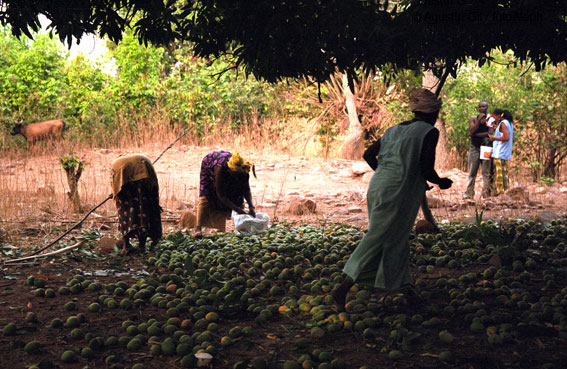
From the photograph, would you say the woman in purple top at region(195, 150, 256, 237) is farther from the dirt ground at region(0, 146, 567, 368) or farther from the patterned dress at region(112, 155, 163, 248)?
the dirt ground at region(0, 146, 567, 368)

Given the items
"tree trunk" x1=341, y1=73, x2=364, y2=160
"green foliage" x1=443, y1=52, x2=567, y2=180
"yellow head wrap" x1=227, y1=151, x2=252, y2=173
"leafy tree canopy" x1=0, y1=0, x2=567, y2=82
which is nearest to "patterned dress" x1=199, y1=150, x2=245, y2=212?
"yellow head wrap" x1=227, y1=151, x2=252, y2=173

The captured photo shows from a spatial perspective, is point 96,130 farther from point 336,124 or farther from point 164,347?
point 164,347

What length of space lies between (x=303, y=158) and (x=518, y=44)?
10.3 metres

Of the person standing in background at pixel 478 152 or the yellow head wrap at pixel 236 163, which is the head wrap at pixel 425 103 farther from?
the person standing in background at pixel 478 152

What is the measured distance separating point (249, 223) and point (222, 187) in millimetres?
526

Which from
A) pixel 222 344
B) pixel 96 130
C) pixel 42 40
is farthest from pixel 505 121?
pixel 42 40

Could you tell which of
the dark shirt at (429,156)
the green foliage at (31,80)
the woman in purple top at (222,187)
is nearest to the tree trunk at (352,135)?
the green foliage at (31,80)

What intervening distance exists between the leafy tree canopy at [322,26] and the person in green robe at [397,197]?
0.99m

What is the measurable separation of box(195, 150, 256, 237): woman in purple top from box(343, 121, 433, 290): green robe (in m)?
2.76

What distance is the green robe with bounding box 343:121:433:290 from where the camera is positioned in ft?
11.6

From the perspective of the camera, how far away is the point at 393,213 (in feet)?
11.6

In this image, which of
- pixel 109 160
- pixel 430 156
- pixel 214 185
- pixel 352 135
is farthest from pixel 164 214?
pixel 352 135

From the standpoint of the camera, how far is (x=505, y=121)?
9.84 metres

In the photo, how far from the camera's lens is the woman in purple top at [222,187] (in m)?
6.26
